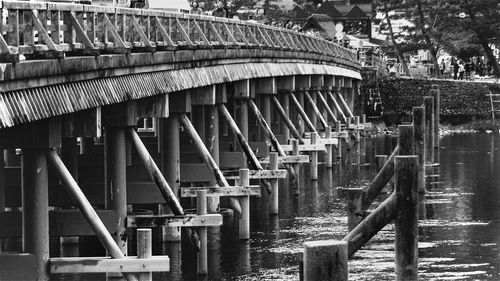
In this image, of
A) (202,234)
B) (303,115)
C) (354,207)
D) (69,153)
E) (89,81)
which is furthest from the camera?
(303,115)

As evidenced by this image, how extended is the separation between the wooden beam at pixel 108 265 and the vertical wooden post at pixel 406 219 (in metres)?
3.35

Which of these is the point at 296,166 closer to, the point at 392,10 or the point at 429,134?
the point at 429,134

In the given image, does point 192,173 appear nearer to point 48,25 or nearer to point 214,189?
point 214,189

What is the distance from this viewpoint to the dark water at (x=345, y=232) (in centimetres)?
3278

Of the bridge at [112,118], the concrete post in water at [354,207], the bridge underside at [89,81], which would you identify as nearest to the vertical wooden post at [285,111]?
the bridge at [112,118]

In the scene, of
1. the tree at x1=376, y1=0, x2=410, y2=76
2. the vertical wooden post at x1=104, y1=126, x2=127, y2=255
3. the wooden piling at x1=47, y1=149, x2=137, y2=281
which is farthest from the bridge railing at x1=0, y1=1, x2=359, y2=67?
the tree at x1=376, y1=0, x2=410, y2=76

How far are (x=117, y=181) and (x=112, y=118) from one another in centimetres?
123

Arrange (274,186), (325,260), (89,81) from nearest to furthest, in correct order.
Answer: (325,260)
(89,81)
(274,186)

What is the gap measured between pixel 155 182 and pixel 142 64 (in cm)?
216

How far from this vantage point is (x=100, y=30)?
1123 inches

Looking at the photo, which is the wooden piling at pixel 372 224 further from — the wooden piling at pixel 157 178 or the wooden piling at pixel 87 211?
the wooden piling at pixel 157 178

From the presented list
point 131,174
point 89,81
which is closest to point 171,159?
point 131,174

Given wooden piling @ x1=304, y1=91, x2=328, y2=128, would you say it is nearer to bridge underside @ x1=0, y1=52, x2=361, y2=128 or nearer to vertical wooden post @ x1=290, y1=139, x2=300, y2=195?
vertical wooden post @ x1=290, y1=139, x2=300, y2=195

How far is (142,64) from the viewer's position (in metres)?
31.4
